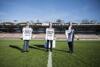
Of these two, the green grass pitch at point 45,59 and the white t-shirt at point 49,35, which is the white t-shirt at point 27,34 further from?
the white t-shirt at point 49,35

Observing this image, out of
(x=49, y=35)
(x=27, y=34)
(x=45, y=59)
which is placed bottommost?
(x=45, y=59)

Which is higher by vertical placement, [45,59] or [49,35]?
[49,35]

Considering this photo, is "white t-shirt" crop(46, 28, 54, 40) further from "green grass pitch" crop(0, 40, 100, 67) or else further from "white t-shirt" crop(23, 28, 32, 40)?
"white t-shirt" crop(23, 28, 32, 40)

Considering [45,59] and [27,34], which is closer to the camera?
[45,59]

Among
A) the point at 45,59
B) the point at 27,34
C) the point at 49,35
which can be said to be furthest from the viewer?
the point at 49,35

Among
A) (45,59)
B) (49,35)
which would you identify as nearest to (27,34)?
(49,35)

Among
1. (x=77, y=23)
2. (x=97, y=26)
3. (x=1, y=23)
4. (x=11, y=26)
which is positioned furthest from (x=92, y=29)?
(x=1, y=23)

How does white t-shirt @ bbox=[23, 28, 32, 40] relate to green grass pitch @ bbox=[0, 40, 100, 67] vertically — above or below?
above

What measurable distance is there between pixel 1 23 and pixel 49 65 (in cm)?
5367

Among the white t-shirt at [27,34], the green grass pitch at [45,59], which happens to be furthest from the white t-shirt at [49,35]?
the white t-shirt at [27,34]

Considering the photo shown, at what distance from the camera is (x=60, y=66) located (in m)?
7.57

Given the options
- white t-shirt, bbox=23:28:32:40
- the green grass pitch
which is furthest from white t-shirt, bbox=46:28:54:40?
white t-shirt, bbox=23:28:32:40

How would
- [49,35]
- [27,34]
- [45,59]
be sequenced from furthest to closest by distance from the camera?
[49,35], [27,34], [45,59]

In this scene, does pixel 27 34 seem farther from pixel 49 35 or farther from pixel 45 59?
pixel 45 59
